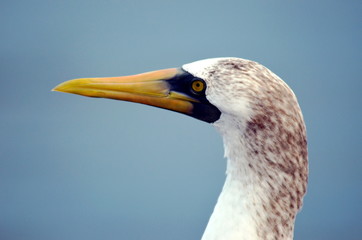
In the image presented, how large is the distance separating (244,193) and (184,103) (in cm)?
28

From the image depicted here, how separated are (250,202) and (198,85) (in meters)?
0.32

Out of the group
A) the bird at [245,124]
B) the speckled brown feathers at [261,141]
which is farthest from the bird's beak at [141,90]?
the speckled brown feathers at [261,141]

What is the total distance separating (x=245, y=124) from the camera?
115 centimetres

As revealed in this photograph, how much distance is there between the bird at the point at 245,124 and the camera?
44.4 inches

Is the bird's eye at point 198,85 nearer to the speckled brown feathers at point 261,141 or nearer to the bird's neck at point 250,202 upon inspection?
the speckled brown feathers at point 261,141

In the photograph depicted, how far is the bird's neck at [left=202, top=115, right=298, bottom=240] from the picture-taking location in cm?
118

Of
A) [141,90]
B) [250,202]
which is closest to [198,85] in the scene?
[141,90]

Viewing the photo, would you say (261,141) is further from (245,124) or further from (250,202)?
(250,202)

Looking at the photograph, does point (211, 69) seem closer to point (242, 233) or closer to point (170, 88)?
point (170, 88)

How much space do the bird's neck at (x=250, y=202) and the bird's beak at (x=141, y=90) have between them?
0.53ft

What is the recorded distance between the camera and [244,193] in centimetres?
120

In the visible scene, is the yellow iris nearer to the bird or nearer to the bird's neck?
the bird

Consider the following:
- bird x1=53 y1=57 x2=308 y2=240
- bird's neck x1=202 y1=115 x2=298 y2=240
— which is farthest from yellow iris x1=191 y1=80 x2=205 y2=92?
bird's neck x1=202 y1=115 x2=298 y2=240

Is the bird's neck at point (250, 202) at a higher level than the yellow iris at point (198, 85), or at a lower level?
lower
